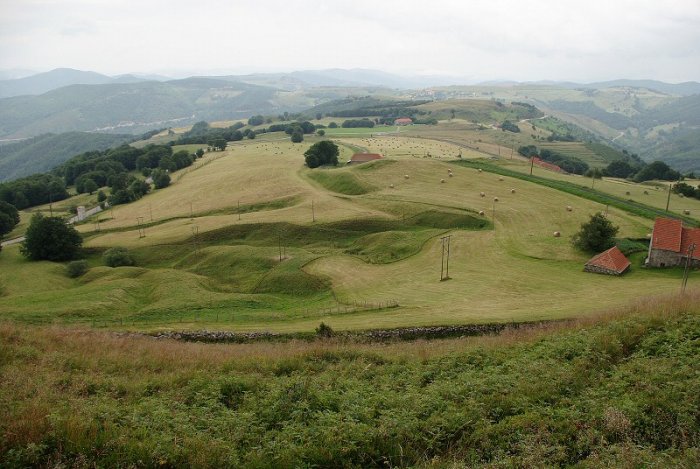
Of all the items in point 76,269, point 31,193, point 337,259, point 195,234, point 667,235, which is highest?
point 667,235

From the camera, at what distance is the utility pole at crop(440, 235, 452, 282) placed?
45.6m

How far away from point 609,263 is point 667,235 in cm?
679

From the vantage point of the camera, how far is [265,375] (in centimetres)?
1898

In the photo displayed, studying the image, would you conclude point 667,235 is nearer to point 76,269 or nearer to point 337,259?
point 337,259

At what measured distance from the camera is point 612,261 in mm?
43719

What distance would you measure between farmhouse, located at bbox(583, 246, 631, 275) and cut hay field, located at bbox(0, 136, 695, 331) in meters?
1.09

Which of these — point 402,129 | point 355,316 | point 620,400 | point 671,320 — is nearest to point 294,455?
point 620,400

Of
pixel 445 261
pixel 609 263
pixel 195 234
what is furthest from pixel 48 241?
pixel 609 263

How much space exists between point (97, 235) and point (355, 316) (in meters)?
55.3

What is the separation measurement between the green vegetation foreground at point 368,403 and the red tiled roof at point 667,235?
27.0 m

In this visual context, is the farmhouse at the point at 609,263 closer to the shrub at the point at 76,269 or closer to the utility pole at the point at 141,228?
the shrub at the point at 76,269

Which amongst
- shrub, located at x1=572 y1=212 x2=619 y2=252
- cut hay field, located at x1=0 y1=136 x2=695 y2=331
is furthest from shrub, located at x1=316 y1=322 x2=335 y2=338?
shrub, located at x1=572 y1=212 x2=619 y2=252

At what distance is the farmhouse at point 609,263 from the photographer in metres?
43.4

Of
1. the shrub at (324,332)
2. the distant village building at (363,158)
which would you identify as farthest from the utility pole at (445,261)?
the distant village building at (363,158)
